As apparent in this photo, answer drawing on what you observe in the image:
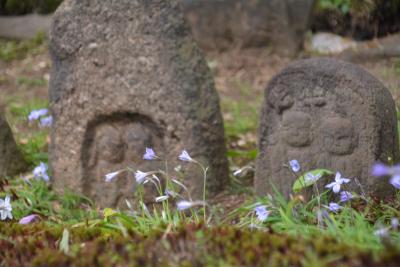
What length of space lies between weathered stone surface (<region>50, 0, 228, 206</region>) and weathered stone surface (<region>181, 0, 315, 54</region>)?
3.16 meters

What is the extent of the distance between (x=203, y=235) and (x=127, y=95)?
1.82m

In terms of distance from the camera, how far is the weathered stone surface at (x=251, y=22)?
6.57 metres

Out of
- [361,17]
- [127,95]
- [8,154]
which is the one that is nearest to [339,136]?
[127,95]

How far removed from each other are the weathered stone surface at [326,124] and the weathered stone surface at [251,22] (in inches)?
136

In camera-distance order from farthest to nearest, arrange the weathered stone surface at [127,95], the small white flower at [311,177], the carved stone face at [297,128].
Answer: the weathered stone surface at [127,95]
the carved stone face at [297,128]
the small white flower at [311,177]

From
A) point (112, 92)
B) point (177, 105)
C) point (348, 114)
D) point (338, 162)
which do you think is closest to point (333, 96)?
point (348, 114)

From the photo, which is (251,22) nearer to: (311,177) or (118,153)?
(118,153)

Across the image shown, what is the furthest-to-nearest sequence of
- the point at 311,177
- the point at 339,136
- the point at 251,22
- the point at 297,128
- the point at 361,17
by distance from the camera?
1. the point at 251,22
2. the point at 361,17
3. the point at 297,128
4. the point at 339,136
5. the point at 311,177

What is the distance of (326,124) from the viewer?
3.12m

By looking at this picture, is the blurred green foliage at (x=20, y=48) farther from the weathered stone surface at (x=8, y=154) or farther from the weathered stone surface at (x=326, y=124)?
the weathered stone surface at (x=326, y=124)

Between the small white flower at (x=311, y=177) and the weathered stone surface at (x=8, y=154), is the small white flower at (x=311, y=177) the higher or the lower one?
the higher one

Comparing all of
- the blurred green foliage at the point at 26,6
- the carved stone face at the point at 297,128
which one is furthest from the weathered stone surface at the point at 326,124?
the blurred green foliage at the point at 26,6

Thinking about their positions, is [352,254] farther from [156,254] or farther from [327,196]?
[327,196]

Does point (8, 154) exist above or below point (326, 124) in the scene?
below
